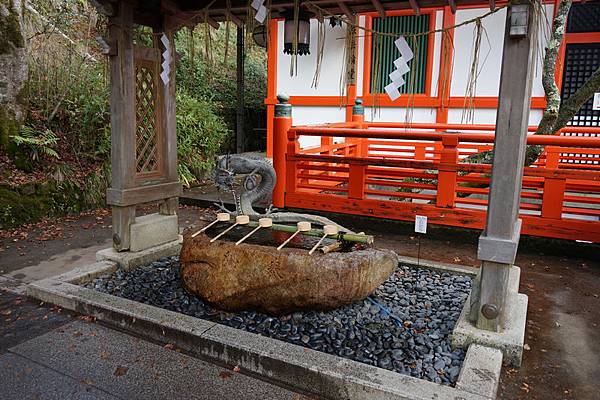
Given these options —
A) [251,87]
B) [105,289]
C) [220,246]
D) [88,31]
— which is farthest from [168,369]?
[251,87]

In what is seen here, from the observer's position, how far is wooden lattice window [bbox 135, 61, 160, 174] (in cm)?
493

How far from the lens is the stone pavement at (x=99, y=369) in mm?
2861

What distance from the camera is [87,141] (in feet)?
26.6

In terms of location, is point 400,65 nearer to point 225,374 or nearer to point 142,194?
point 225,374

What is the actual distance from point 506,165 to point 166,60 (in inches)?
142

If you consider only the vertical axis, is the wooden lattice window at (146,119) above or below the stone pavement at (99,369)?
above

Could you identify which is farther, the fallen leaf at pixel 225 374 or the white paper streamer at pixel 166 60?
the white paper streamer at pixel 166 60

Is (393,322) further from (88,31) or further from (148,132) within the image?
(88,31)

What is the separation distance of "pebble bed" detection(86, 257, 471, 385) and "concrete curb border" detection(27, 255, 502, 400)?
0.21m

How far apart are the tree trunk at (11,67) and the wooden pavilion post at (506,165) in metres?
7.03

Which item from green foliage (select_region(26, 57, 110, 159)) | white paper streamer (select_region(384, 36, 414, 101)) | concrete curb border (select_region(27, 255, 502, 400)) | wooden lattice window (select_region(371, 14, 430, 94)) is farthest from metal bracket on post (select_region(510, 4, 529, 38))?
green foliage (select_region(26, 57, 110, 159))

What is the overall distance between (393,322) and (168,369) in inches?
67.1

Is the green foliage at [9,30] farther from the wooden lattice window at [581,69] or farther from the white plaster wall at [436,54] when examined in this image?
the wooden lattice window at [581,69]

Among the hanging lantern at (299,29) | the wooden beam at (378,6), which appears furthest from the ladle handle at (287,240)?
the wooden beam at (378,6)
